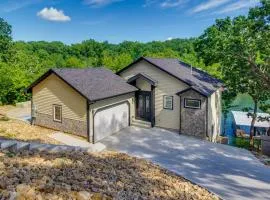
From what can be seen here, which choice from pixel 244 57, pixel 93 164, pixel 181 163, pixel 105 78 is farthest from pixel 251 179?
pixel 105 78

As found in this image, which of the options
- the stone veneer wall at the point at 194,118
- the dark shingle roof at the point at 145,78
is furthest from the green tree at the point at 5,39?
the stone veneer wall at the point at 194,118

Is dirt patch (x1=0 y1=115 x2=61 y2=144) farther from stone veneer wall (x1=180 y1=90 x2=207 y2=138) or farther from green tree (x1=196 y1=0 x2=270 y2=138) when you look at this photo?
green tree (x1=196 y1=0 x2=270 y2=138)

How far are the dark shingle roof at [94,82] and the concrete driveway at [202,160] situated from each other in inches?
121

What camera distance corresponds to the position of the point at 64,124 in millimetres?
17484

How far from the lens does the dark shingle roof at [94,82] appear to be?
1625cm

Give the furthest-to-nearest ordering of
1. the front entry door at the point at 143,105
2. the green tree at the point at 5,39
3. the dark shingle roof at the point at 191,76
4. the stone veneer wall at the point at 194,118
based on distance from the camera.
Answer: the green tree at the point at 5,39
the front entry door at the point at 143,105
the dark shingle roof at the point at 191,76
the stone veneer wall at the point at 194,118

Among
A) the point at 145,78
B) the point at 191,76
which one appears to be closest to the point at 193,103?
the point at 191,76

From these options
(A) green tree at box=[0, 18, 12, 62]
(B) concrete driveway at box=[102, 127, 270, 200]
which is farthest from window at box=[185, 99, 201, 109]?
(A) green tree at box=[0, 18, 12, 62]

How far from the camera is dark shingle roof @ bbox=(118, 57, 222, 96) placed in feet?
59.3

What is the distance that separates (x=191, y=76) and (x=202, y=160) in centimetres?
810

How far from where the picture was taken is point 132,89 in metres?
20.0

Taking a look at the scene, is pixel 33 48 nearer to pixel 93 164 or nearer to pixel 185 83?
pixel 185 83

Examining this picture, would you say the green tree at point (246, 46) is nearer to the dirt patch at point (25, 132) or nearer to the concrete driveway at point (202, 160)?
the concrete driveway at point (202, 160)

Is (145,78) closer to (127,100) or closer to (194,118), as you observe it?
(127,100)
